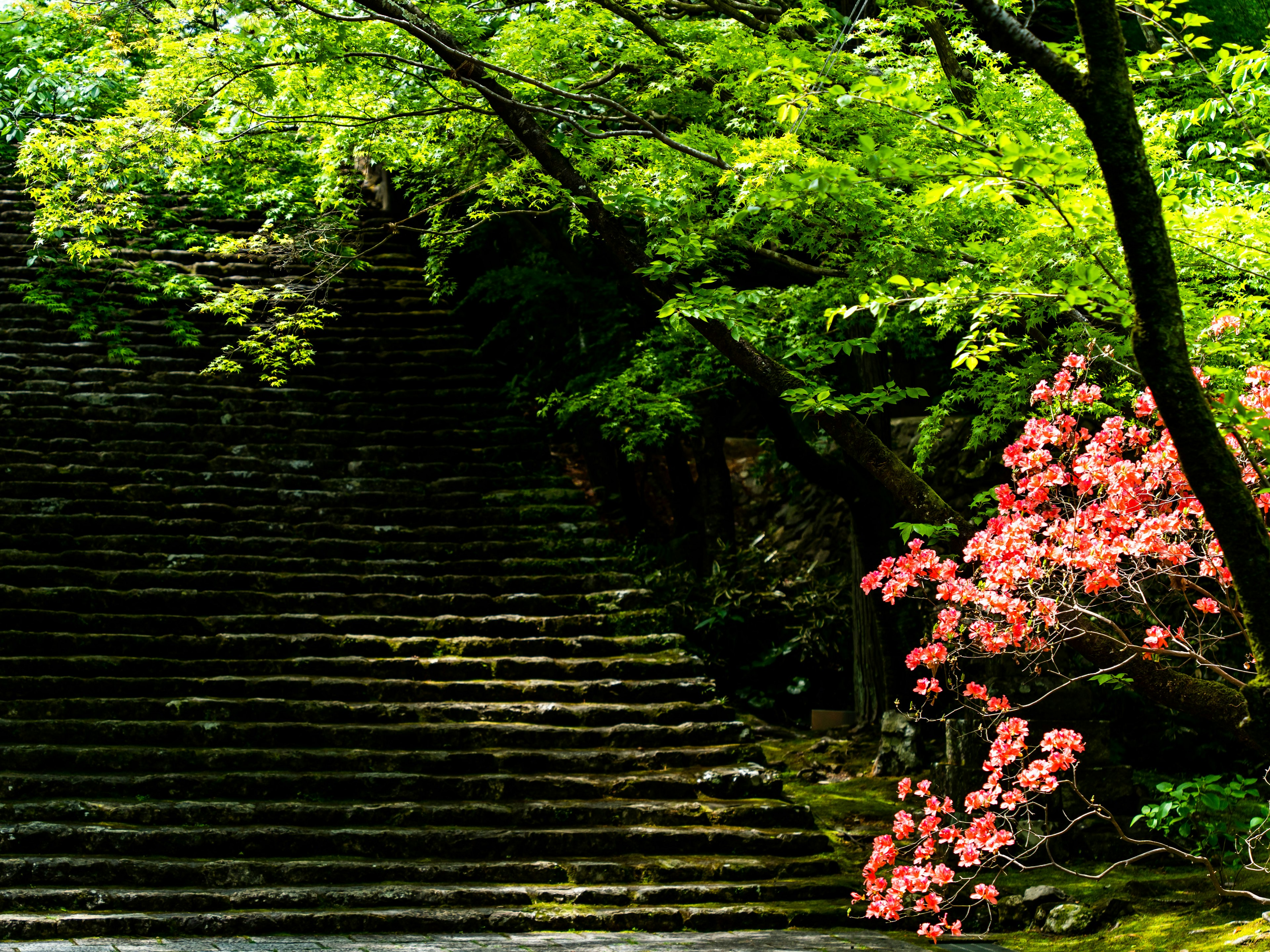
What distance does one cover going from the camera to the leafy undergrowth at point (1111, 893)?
566 cm

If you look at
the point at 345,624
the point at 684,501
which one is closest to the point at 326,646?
the point at 345,624

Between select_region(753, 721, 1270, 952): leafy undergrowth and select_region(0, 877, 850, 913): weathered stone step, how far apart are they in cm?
64

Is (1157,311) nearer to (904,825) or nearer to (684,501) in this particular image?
(904,825)

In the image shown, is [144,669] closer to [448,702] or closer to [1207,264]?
[448,702]

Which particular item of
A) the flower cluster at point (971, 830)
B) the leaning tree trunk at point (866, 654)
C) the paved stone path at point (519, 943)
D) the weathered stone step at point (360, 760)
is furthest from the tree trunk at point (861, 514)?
the flower cluster at point (971, 830)

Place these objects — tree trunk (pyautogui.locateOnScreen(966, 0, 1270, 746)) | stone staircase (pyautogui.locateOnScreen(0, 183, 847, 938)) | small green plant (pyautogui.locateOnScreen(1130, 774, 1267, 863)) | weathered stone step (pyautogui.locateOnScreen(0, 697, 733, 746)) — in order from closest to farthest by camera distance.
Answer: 1. tree trunk (pyautogui.locateOnScreen(966, 0, 1270, 746))
2. small green plant (pyautogui.locateOnScreen(1130, 774, 1267, 863))
3. stone staircase (pyautogui.locateOnScreen(0, 183, 847, 938))
4. weathered stone step (pyautogui.locateOnScreen(0, 697, 733, 746))

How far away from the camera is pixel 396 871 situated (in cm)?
656

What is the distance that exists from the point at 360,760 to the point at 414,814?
657 mm

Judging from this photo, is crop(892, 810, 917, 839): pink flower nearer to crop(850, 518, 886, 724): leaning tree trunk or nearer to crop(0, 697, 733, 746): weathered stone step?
crop(0, 697, 733, 746): weathered stone step

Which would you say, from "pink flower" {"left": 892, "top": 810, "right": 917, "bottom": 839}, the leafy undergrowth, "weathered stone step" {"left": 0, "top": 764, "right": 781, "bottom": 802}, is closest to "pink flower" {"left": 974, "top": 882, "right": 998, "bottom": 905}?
"pink flower" {"left": 892, "top": 810, "right": 917, "bottom": 839}

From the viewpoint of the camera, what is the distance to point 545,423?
39.1 feet

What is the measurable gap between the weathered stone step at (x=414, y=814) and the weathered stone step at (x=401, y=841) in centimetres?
5

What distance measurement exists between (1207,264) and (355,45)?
5888 millimetres

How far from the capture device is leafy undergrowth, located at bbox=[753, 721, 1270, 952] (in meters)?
5.66
